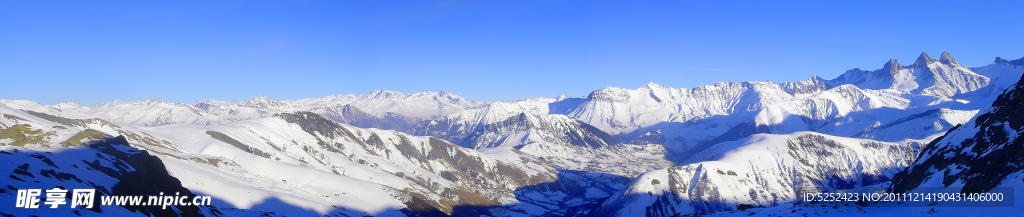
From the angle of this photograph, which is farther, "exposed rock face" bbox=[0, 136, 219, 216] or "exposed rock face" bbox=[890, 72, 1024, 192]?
"exposed rock face" bbox=[0, 136, 219, 216]

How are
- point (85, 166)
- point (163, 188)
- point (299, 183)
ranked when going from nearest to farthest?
point (85, 166) < point (163, 188) < point (299, 183)

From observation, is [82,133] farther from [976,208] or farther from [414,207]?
[976,208]

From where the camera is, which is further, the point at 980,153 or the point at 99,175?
the point at 99,175

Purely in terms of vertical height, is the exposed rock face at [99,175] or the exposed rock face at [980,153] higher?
the exposed rock face at [980,153]

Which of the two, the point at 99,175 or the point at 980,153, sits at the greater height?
the point at 980,153

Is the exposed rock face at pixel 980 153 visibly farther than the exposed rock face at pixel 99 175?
No

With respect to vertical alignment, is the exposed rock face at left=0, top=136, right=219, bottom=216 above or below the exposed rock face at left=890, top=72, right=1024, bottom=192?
below

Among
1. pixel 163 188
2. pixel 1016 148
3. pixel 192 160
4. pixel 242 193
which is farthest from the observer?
pixel 192 160

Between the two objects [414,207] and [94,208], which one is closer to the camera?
[94,208]

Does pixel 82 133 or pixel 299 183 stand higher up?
pixel 82 133

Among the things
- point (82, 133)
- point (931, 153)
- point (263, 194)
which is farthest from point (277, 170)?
point (931, 153)

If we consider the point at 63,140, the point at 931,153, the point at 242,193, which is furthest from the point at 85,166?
the point at 931,153
